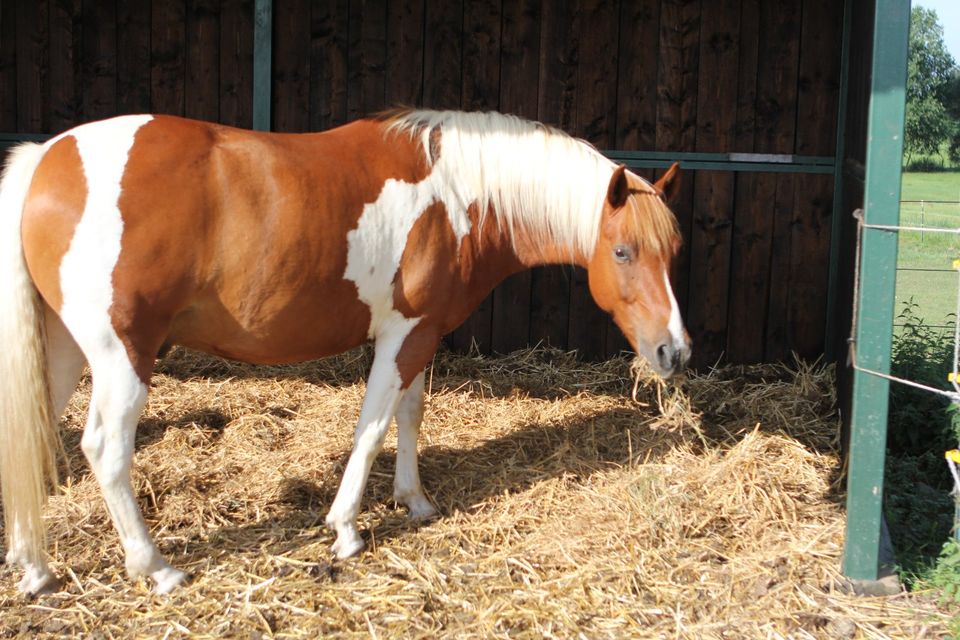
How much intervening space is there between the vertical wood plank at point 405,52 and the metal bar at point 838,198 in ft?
9.00

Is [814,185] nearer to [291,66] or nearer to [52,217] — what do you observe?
[291,66]

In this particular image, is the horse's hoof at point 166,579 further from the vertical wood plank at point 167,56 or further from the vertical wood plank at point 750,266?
the vertical wood plank at point 750,266

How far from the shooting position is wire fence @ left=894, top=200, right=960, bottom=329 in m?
8.29

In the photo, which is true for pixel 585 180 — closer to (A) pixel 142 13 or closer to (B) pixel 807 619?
(B) pixel 807 619

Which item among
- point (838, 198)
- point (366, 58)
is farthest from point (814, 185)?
point (366, 58)

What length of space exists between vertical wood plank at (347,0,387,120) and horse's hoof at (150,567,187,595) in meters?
3.62

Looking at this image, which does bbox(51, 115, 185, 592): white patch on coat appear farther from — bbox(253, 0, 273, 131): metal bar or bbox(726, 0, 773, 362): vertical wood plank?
bbox(726, 0, 773, 362): vertical wood plank

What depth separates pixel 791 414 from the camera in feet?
16.6

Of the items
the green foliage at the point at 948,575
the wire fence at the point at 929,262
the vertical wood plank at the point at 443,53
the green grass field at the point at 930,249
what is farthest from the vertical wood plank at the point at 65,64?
the green grass field at the point at 930,249

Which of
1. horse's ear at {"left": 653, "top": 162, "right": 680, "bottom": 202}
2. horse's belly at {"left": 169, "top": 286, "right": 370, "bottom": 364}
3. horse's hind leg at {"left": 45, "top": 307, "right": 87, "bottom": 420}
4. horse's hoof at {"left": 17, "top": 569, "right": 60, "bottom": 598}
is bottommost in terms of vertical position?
horse's hoof at {"left": 17, "top": 569, "right": 60, "bottom": 598}

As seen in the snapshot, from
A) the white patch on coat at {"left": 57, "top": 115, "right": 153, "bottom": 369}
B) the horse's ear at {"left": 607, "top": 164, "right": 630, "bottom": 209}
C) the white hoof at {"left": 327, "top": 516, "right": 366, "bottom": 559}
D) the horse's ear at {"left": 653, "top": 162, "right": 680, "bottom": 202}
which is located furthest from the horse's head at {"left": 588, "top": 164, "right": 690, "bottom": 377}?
the white patch on coat at {"left": 57, "top": 115, "right": 153, "bottom": 369}

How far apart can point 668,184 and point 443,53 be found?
2.62m

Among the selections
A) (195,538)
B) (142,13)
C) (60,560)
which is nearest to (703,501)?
(195,538)

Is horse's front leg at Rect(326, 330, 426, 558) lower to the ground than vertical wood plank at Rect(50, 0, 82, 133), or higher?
lower
